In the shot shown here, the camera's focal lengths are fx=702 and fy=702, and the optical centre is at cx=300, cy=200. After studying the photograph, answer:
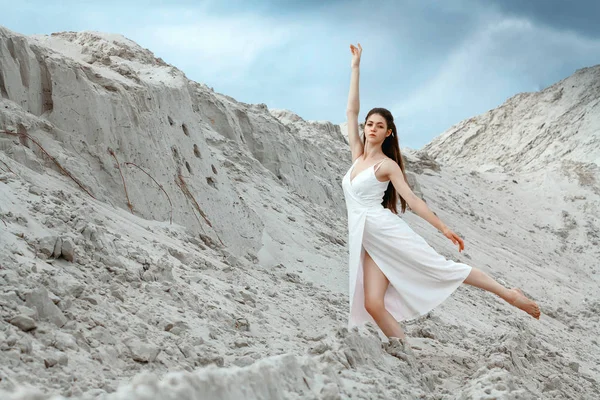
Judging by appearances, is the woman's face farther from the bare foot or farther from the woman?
the bare foot

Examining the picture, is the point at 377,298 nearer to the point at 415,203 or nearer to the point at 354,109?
the point at 415,203

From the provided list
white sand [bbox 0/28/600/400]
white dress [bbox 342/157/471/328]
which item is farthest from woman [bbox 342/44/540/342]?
white sand [bbox 0/28/600/400]

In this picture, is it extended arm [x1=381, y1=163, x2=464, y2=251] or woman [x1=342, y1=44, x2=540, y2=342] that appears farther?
woman [x1=342, y1=44, x2=540, y2=342]

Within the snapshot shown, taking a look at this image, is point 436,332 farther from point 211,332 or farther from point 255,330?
point 211,332

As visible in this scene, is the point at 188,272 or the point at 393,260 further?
the point at 188,272

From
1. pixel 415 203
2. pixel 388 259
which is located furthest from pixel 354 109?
pixel 388 259

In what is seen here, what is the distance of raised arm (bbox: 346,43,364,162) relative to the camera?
5.51m

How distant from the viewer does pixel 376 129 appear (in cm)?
524

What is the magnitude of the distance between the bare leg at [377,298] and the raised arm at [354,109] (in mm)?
863

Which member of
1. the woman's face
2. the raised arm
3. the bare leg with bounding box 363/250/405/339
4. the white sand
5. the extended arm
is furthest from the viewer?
the raised arm

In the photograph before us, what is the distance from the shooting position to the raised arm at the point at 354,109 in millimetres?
5512

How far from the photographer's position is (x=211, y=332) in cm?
439

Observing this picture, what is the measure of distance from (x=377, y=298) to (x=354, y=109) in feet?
5.00

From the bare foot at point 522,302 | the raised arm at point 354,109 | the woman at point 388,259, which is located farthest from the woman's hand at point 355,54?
the bare foot at point 522,302
